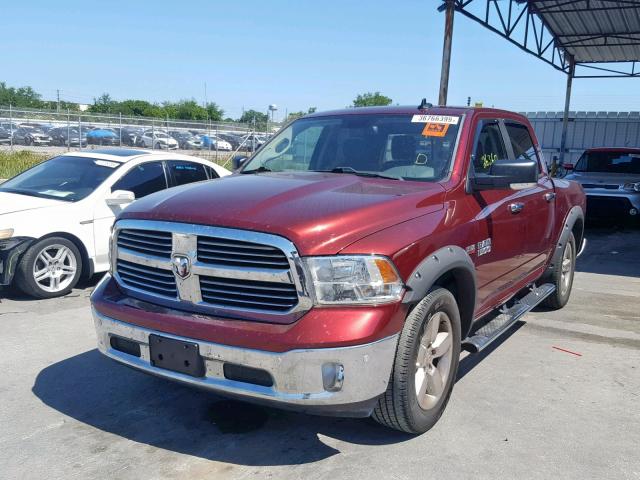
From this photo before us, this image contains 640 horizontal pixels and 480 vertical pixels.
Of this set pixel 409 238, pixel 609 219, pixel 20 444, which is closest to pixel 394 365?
pixel 409 238

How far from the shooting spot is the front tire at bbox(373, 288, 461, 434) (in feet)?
10.4

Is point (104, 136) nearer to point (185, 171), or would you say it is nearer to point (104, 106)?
point (185, 171)

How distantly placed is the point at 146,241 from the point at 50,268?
356 cm

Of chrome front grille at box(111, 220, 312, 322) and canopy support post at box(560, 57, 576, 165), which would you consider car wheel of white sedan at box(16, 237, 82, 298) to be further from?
canopy support post at box(560, 57, 576, 165)

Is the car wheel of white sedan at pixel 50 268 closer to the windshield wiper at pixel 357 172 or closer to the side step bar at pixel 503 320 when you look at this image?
the windshield wiper at pixel 357 172

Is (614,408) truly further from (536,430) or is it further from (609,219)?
(609,219)

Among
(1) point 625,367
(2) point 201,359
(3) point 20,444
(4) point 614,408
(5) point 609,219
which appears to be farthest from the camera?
(5) point 609,219

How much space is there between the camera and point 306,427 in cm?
368

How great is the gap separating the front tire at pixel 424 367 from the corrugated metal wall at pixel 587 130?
21880 millimetres

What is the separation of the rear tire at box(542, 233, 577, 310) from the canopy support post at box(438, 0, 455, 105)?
7.25 m

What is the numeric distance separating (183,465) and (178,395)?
0.93m

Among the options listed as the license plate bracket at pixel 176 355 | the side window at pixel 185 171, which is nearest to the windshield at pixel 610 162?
the side window at pixel 185 171

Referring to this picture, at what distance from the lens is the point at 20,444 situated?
3.39m

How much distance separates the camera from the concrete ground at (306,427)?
320 cm
